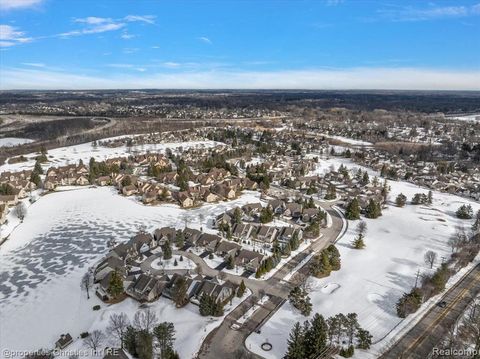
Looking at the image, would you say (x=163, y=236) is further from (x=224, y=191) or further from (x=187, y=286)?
(x=224, y=191)

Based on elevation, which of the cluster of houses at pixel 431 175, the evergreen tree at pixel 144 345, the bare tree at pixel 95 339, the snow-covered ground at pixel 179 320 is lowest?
the cluster of houses at pixel 431 175

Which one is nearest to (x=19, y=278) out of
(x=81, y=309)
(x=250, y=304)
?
(x=81, y=309)

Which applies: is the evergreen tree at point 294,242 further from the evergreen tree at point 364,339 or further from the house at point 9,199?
the house at point 9,199

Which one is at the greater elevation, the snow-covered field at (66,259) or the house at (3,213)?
the house at (3,213)

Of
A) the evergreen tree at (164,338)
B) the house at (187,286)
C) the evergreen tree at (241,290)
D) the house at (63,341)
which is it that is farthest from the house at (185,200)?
the evergreen tree at (164,338)

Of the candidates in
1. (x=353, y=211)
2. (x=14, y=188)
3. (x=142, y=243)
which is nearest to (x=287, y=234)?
(x=353, y=211)

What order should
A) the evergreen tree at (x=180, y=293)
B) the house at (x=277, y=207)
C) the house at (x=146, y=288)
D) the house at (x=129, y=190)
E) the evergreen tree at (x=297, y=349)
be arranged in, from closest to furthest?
the evergreen tree at (x=297, y=349) → the evergreen tree at (x=180, y=293) → the house at (x=146, y=288) → the house at (x=277, y=207) → the house at (x=129, y=190)

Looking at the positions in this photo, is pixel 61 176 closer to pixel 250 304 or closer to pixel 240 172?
pixel 240 172
